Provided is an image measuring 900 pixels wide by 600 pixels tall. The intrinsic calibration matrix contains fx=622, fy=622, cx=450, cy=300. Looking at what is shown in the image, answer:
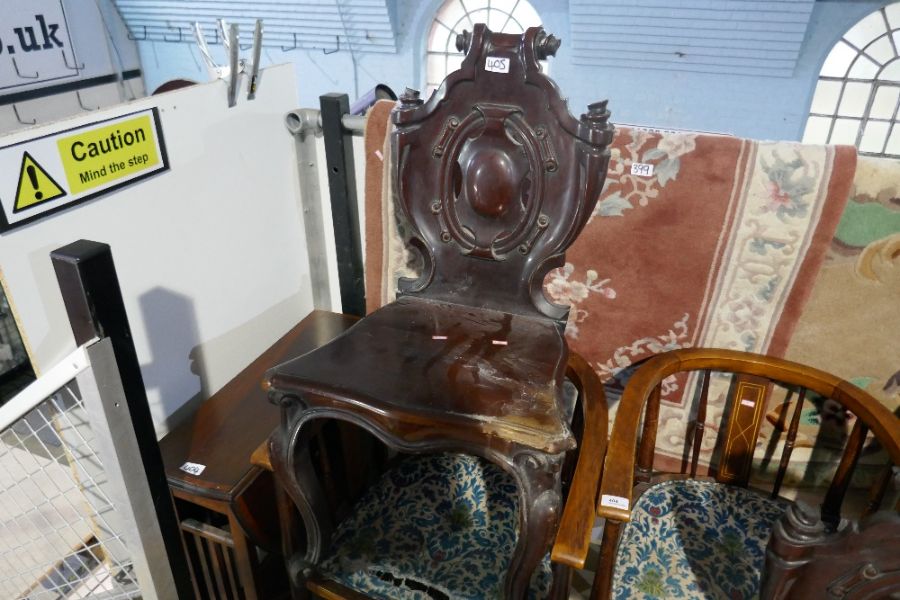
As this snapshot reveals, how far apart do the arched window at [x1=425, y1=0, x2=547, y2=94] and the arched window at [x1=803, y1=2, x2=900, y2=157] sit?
9.14 feet

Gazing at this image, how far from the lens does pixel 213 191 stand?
5.37 ft

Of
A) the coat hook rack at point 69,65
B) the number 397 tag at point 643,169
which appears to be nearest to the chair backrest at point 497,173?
the number 397 tag at point 643,169

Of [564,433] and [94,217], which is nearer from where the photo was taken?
[564,433]

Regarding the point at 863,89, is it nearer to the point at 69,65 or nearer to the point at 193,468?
the point at 193,468

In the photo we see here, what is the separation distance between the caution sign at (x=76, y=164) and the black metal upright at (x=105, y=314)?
39 centimetres

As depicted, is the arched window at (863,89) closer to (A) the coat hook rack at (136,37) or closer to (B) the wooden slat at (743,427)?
(B) the wooden slat at (743,427)

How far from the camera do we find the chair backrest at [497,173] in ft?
4.23

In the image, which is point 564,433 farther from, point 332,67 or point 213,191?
point 332,67

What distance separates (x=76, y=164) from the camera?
49.6 inches

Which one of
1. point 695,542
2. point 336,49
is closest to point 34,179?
point 695,542

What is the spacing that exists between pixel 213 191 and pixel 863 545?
154 cm

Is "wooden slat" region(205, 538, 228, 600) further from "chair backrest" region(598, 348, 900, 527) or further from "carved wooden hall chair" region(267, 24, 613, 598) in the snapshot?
"chair backrest" region(598, 348, 900, 527)

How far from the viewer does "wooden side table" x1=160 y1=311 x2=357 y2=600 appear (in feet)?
4.57

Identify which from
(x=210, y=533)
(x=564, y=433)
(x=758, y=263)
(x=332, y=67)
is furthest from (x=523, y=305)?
(x=332, y=67)
